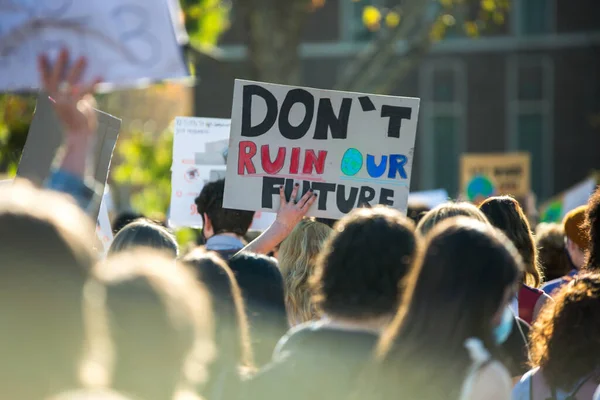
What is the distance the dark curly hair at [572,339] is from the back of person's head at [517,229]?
0.94m

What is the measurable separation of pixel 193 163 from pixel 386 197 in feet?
5.73

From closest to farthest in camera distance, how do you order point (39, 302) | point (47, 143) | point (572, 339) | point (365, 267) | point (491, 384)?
point (39, 302)
point (491, 384)
point (365, 267)
point (572, 339)
point (47, 143)

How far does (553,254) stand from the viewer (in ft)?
19.2

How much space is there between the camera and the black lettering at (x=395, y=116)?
5008 millimetres

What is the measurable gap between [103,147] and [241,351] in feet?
5.18

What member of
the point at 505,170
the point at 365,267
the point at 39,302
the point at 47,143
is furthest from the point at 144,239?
the point at 505,170

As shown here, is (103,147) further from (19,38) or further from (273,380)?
(273,380)

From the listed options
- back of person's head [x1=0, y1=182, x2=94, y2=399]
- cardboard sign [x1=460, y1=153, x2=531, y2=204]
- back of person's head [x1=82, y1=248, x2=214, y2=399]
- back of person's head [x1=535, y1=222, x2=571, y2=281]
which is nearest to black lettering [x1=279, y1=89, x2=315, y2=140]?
back of person's head [x1=535, y1=222, x2=571, y2=281]

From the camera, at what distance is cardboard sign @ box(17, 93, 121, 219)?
351 centimetres

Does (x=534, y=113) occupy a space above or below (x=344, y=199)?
above

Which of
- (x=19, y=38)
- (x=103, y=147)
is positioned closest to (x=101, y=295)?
(x=103, y=147)

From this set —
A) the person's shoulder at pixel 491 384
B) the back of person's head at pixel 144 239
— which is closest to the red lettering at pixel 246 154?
the back of person's head at pixel 144 239

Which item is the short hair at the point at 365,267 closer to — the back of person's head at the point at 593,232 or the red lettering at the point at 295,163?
the back of person's head at the point at 593,232

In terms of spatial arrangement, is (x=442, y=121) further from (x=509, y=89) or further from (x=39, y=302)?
(x=39, y=302)
